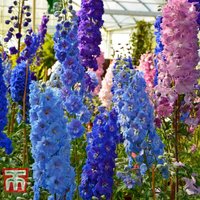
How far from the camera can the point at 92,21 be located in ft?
17.6

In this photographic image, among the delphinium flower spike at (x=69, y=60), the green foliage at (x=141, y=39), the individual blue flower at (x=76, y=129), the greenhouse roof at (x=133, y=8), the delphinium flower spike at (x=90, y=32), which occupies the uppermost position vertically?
the greenhouse roof at (x=133, y=8)

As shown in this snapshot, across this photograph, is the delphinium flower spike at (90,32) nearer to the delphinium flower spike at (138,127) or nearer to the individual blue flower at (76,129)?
the individual blue flower at (76,129)

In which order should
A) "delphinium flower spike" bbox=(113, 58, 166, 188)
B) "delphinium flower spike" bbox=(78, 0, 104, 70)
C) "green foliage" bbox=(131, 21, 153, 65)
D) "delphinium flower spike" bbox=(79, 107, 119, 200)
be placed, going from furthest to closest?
1. "green foliage" bbox=(131, 21, 153, 65)
2. "delphinium flower spike" bbox=(78, 0, 104, 70)
3. "delphinium flower spike" bbox=(79, 107, 119, 200)
4. "delphinium flower spike" bbox=(113, 58, 166, 188)

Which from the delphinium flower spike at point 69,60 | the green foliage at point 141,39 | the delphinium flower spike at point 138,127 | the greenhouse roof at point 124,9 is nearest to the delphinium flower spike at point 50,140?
the delphinium flower spike at point 138,127

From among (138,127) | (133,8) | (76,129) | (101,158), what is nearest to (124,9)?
(133,8)

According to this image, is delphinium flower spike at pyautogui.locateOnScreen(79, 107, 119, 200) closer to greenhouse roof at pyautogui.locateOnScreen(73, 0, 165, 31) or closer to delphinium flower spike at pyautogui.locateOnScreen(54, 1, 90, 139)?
delphinium flower spike at pyautogui.locateOnScreen(54, 1, 90, 139)

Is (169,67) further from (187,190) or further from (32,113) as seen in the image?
(32,113)

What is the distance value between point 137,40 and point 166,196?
13652 mm

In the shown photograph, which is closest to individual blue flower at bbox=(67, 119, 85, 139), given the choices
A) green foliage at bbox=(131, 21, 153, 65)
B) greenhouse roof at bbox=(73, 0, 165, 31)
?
green foliage at bbox=(131, 21, 153, 65)

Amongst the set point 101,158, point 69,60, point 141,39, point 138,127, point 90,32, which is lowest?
point 101,158

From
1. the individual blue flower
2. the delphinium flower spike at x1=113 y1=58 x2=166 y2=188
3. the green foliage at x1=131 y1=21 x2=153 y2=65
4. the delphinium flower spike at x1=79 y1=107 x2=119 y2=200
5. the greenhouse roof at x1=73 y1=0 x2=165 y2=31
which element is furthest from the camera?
the greenhouse roof at x1=73 y1=0 x2=165 y2=31

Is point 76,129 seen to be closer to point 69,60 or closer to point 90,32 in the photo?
point 69,60

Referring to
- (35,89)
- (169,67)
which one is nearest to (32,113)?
(35,89)

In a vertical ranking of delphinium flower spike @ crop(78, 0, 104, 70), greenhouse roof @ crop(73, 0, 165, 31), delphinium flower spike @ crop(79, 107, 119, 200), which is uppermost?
greenhouse roof @ crop(73, 0, 165, 31)
